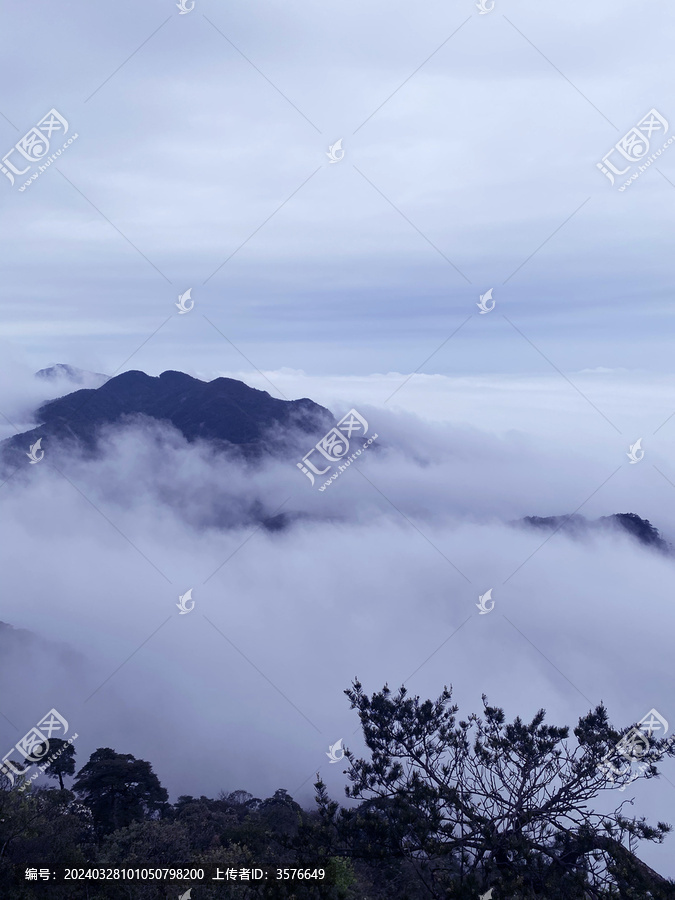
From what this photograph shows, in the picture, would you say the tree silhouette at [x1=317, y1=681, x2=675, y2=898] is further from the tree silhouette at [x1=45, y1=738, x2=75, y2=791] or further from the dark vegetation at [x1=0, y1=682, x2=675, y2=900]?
the tree silhouette at [x1=45, y1=738, x2=75, y2=791]

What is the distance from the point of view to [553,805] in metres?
13.0

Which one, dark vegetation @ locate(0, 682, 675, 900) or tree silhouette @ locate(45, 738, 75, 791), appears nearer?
dark vegetation @ locate(0, 682, 675, 900)

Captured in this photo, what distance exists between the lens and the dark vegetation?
1133 cm

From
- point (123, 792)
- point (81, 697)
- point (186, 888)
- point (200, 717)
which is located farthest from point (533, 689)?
point (186, 888)

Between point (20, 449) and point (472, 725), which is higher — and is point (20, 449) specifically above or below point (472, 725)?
above

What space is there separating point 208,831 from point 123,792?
26.4 ft

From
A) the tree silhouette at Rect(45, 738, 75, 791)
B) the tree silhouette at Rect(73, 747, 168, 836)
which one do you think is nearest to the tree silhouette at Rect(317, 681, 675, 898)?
the tree silhouette at Rect(73, 747, 168, 836)

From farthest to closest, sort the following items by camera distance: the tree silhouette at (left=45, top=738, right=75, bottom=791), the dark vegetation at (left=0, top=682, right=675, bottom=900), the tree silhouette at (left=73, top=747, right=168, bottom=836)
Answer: the tree silhouette at (left=45, top=738, right=75, bottom=791)
the tree silhouette at (left=73, top=747, right=168, bottom=836)
the dark vegetation at (left=0, top=682, right=675, bottom=900)

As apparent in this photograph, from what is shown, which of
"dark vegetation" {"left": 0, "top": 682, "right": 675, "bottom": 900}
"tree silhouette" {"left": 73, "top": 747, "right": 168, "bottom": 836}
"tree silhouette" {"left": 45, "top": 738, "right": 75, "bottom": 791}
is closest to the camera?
"dark vegetation" {"left": 0, "top": 682, "right": 675, "bottom": 900}

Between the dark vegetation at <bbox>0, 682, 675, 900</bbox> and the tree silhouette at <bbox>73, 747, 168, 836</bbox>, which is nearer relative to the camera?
the dark vegetation at <bbox>0, 682, 675, 900</bbox>

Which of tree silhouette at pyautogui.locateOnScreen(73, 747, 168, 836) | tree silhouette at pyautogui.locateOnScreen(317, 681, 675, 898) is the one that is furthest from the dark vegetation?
tree silhouette at pyautogui.locateOnScreen(73, 747, 168, 836)

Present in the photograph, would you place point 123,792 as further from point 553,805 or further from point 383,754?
point 553,805

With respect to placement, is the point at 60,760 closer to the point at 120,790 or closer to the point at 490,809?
the point at 120,790

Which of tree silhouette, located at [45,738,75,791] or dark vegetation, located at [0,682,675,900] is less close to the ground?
tree silhouette, located at [45,738,75,791]
